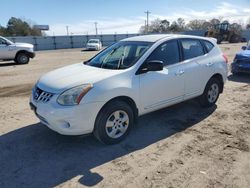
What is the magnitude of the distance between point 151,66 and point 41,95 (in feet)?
6.19

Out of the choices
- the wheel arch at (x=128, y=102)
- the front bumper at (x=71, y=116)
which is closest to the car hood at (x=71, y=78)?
the front bumper at (x=71, y=116)

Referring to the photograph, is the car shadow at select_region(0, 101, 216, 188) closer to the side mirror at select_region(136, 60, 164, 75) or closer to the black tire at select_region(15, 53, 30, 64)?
the side mirror at select_region(136, 60, 164, 75)

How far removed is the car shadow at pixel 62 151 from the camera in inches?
137

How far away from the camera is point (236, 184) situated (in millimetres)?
3256

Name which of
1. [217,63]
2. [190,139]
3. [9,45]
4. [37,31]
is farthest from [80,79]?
[37,31]

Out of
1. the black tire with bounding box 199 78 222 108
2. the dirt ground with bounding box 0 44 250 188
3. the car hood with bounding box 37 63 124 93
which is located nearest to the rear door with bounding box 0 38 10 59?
→ the dirt ground with bounding box 0 44 250 188

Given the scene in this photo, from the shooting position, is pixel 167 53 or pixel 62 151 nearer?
pixel 62 151

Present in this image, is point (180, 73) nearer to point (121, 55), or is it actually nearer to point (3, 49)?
point (121, 55)

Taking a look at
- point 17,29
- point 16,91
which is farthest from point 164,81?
point 17,29

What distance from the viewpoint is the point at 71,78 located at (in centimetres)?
426

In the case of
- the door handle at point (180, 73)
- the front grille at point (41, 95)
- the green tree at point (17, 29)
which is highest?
the green tree at point (17, 29)

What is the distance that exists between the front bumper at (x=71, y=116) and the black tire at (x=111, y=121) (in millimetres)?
109

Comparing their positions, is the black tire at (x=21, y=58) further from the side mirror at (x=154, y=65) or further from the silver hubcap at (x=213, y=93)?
the side mirror at (x=154, y=65)

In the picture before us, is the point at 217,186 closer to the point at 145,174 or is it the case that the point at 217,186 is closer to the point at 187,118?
the point at 145,174
